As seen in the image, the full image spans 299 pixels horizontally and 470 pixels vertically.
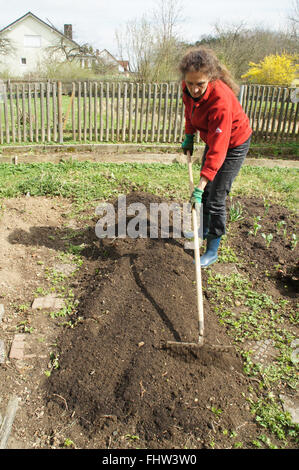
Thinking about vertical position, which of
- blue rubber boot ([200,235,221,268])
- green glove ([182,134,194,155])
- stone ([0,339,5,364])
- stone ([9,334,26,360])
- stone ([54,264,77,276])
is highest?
green glove ([182,134,194,155])

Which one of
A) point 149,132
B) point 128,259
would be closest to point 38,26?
point 149,132

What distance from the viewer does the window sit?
118 feet

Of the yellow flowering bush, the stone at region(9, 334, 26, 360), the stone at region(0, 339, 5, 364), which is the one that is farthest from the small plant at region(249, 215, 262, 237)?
the yellow flowering bush

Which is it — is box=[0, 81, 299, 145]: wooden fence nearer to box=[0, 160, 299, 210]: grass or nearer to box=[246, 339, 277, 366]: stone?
box=[0, 160, 299, 210]: grass

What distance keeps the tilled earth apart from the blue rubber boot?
0.14 meters

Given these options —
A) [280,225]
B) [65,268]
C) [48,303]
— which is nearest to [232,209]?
[280,225]

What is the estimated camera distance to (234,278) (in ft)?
12.4


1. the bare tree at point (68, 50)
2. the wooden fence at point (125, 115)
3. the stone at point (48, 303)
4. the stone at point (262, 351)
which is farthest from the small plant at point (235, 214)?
the bare tree at point (68, 50)

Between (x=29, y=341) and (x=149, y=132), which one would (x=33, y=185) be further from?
(x=149, y=132)

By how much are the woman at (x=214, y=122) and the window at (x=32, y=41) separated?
38.3 meters

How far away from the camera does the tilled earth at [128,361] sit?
223 cm

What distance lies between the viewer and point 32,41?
1421 inches

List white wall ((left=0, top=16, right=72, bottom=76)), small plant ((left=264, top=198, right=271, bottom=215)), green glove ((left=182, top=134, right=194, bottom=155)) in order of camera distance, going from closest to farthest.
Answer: green glove ((left=182, top=134, right=194, bottom=155)) → small plant ((left=264, top=198, right=271, bottom=215)) → white wall ((left=0, top=16, right=72, bottom=76))
